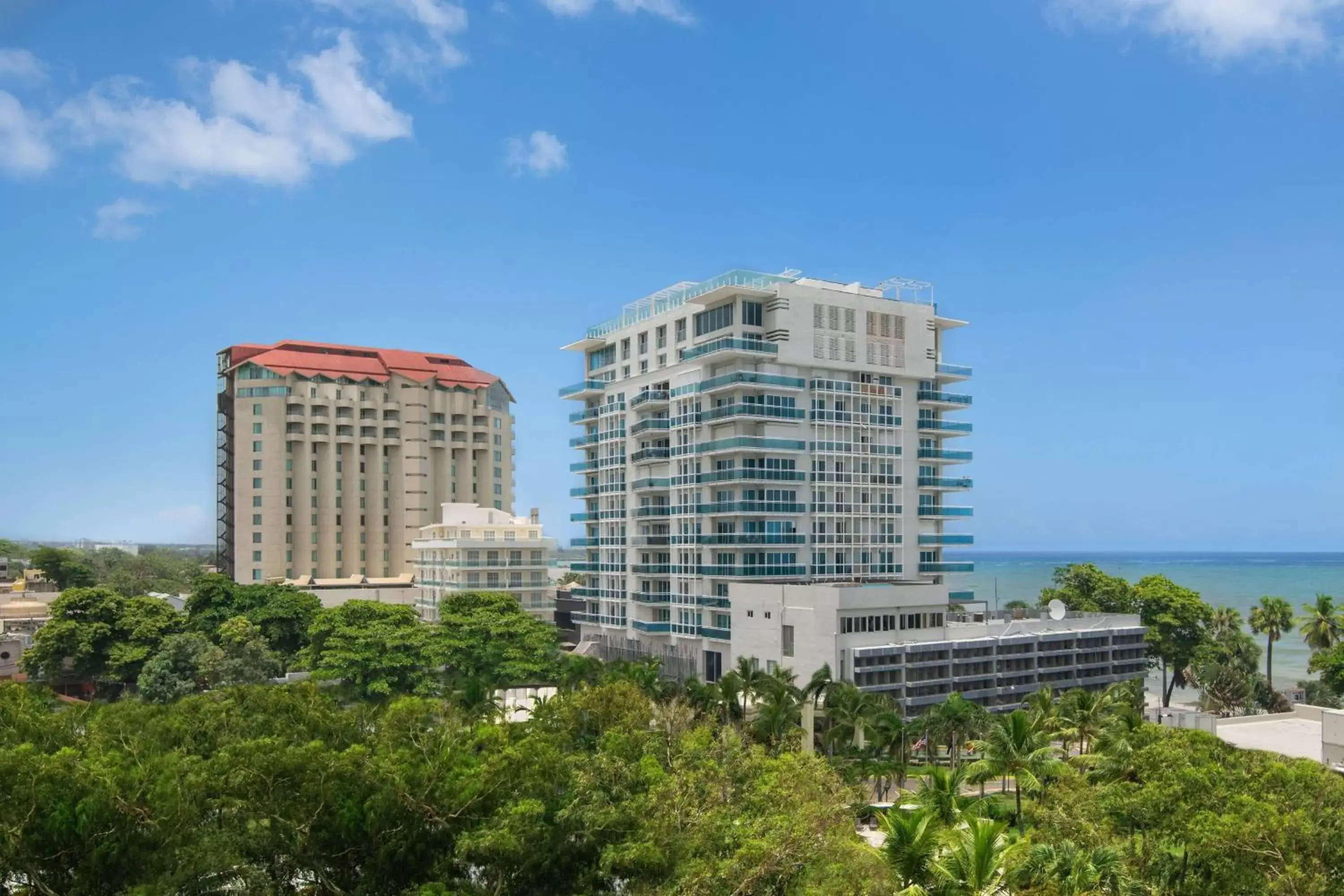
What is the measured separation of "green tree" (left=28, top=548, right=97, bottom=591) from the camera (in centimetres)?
15250

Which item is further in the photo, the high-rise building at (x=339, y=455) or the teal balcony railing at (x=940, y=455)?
the high-rise building at (x=339, y=455)

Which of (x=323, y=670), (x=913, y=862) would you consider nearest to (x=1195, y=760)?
(x=913, y=862)

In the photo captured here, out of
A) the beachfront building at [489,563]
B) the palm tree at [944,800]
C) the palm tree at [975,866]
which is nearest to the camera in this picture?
the palm tree at [975,866]

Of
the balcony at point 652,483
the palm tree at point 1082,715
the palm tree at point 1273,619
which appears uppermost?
the balcony at point 652,483

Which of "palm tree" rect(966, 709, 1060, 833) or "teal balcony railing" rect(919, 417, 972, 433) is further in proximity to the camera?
"teal balcony railing" rect(919, 417, 972, 433)

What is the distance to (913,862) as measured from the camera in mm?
30812

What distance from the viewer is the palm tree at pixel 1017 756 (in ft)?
142

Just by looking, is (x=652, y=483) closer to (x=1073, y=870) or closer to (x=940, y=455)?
(x=940, y=455)

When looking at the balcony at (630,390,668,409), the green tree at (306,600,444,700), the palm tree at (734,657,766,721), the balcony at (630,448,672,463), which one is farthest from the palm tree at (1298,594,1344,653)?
the green tree at (306,600,444,700)

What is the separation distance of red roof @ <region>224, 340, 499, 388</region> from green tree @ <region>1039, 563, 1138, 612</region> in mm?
79574

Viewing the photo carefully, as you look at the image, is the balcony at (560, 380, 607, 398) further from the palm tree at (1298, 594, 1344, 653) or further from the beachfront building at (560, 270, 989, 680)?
the palm tree at (1298, 594, 1344, 653)

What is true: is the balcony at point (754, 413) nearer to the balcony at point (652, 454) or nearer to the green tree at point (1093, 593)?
the balcony at point (652, 454)

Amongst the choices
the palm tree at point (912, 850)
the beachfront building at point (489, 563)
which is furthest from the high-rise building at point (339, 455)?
the palm tree at point (912, 850)

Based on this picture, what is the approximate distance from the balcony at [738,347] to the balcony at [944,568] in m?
22.3
